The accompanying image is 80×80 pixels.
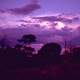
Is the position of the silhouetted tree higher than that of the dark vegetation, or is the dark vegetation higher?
the silhouetted tree

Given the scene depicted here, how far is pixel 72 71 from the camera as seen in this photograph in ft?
70.2

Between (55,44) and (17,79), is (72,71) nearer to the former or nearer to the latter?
(17,79)

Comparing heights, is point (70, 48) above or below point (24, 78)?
above

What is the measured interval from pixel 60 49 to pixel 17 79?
713 inches

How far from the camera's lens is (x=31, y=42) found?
43406 millimetres

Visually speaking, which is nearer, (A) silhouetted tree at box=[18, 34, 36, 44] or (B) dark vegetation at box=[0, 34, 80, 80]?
(B) dark vegetation at box=[0, 34, 80, 80]

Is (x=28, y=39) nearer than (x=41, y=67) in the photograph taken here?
No

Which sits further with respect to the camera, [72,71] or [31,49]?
[31,49]

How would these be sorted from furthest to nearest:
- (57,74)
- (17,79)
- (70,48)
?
(70,48), (57,74), (17,79)

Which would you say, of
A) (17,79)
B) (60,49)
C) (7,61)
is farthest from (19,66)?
(60,49)

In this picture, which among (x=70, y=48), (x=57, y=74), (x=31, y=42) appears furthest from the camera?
(x=31, y=42)

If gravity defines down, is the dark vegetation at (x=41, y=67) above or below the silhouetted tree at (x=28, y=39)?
below

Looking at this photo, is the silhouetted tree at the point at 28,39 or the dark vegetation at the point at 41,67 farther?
the silhouetted tree at the point at 28,39

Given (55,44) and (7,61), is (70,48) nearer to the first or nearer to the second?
(55,44)
